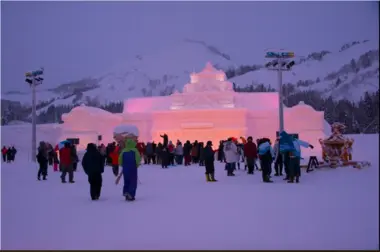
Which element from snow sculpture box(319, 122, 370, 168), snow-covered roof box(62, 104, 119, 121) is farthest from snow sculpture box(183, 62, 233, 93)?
snow sculpture box(319, 122, 370, 168)

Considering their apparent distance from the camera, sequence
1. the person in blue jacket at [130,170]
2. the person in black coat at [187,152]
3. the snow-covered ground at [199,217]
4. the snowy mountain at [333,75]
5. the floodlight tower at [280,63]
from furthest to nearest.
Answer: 1. the snowy mountain at [333,75]
2. the floodlight tower at [280,63]
3. the person in black coat at [187,152]
4. the person in blue jacket at [130,170]
5. the snow-covered ground at [199,217]

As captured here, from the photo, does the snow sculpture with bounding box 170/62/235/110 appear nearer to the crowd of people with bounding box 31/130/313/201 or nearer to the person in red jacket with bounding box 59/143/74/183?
the crowd of people with bounding box 31/130/313/201

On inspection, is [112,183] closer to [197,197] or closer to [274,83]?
[197,197]

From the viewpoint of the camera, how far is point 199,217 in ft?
24.6

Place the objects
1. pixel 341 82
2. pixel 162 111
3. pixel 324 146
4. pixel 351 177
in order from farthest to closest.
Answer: pixel 341 82 < pixel 162 111 < pixel 324 146 < pixel 351 177

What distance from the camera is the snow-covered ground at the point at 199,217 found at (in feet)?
18.8

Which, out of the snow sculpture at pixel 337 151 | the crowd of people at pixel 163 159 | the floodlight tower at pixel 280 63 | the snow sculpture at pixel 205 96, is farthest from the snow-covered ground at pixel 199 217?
the snow sculpture at pixel 205 96

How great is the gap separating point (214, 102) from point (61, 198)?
26.4 m

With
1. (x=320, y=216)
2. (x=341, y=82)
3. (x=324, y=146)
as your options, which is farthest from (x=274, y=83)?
(x=320, y=216)

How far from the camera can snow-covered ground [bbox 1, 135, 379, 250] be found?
5727 mm

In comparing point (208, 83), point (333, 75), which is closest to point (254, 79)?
point (333, 75)

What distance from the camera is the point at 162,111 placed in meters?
35.8

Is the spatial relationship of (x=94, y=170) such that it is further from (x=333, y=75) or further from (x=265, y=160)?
(x=333, y=75)

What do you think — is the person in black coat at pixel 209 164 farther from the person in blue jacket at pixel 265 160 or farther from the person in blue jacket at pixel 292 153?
the person in blue jacket at pixel 292 153
